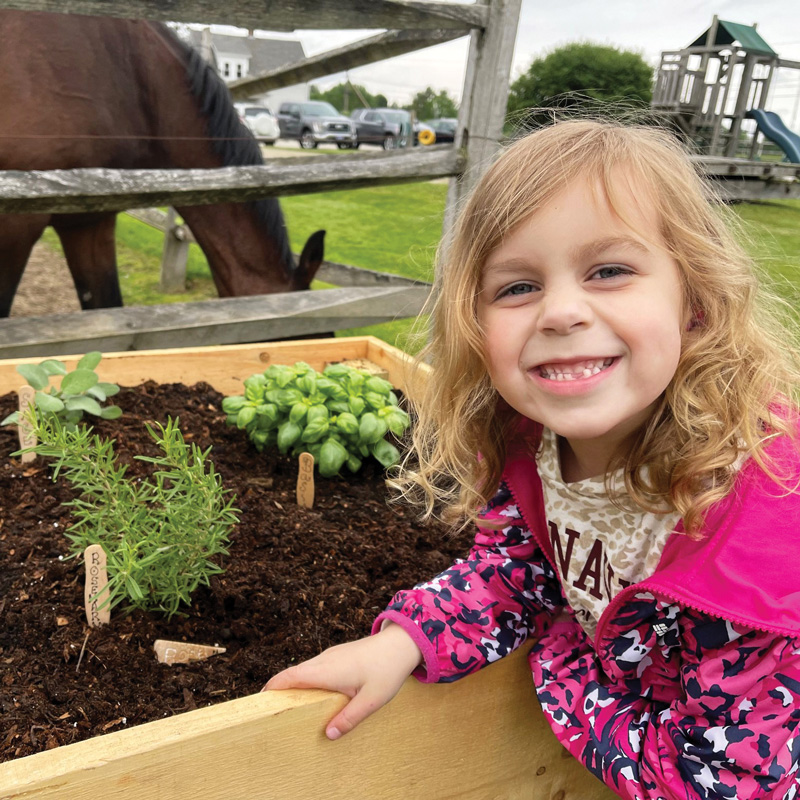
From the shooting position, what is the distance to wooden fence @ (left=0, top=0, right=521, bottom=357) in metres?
2.06

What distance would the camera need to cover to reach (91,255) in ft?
9.75

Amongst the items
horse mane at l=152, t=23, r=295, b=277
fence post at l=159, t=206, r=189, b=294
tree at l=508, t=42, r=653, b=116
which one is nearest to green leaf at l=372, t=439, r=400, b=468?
horse mane at l=152, t=23, r=295, b=277

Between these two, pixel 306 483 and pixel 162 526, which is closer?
pixel 162 526

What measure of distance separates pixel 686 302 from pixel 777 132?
4.79 m

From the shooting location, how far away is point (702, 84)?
5520 mm

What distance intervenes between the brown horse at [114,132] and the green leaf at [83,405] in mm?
1119

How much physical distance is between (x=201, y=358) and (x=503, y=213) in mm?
1435

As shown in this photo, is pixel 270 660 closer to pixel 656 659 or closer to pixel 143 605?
pixel 143 605

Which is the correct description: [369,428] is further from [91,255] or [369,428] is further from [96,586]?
[91,255]

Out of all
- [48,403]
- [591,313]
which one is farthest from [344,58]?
[591,313]

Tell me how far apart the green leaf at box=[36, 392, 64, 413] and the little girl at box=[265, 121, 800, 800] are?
3.06 feet

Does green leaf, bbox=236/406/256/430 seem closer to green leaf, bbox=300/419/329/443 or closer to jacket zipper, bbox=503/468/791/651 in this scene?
green leaf, bbox=300/419/329/443

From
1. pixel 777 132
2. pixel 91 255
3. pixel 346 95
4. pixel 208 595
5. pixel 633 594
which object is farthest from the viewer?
pixel 777 132

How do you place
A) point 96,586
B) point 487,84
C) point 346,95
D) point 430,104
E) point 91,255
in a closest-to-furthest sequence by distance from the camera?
1. point 96,586
2. point 487,84
3. point 91,255
4. point 346,95
5. point 430,104
